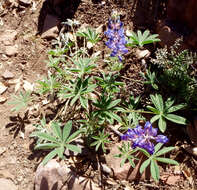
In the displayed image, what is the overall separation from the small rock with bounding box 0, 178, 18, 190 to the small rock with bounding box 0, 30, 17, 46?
1.56 meters

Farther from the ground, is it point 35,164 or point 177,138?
point 177,138

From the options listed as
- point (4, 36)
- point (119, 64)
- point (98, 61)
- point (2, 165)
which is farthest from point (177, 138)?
point (4, 36)

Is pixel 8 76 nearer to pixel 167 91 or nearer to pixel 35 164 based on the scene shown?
pixel 35 164

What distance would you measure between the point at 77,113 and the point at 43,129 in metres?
0.37

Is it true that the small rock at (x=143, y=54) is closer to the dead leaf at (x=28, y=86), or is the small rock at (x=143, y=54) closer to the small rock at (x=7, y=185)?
the dead leaf at (x=28, y=86)

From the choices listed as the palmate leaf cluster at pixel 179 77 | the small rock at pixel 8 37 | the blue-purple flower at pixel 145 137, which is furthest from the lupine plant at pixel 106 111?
the small rock at pixel 8 37

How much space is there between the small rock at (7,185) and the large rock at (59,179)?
253 millimetres

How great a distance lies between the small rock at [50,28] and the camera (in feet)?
9.35

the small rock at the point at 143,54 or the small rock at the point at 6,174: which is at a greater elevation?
the small rock at the point at 143,54

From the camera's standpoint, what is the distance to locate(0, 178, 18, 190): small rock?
2.21 metres

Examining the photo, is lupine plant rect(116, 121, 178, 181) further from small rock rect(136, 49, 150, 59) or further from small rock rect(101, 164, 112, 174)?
small rock rect(136, 49, 150, 59)

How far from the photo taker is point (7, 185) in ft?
7.30

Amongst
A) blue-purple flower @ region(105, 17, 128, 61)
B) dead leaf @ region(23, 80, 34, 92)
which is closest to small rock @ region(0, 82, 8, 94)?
dead leaf @ region(23, 80, 34, 92)

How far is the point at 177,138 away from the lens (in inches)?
87.0
